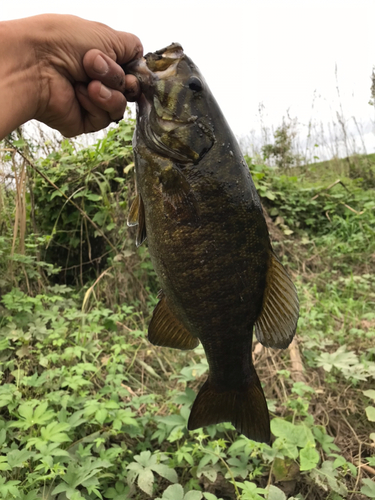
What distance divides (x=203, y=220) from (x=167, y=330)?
53 cm

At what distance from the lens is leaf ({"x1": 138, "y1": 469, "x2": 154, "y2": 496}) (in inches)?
71.0

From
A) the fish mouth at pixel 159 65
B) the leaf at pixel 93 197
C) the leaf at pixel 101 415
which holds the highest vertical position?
the fish mouth at pixel 159 65

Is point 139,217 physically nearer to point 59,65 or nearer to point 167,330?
point 167,330

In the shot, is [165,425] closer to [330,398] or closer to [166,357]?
[166,357]

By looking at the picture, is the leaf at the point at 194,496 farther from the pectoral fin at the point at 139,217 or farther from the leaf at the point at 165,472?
the pectoral fin at the point at 139,217

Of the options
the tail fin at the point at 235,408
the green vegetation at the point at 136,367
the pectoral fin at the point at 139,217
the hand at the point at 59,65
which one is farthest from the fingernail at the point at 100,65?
the green vegetation at the point at 136,367

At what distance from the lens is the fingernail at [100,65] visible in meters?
1.34

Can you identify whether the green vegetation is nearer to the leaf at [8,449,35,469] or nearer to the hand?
the leaf at [8,449,35,469]

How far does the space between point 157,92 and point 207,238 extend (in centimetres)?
57

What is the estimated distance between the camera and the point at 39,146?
465 cm

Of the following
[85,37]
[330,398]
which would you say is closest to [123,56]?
[85,37]

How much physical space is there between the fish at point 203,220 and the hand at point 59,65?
0.11m

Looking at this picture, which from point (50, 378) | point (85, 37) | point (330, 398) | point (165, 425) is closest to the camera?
point (85, 37)

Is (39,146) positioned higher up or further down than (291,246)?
higher up
